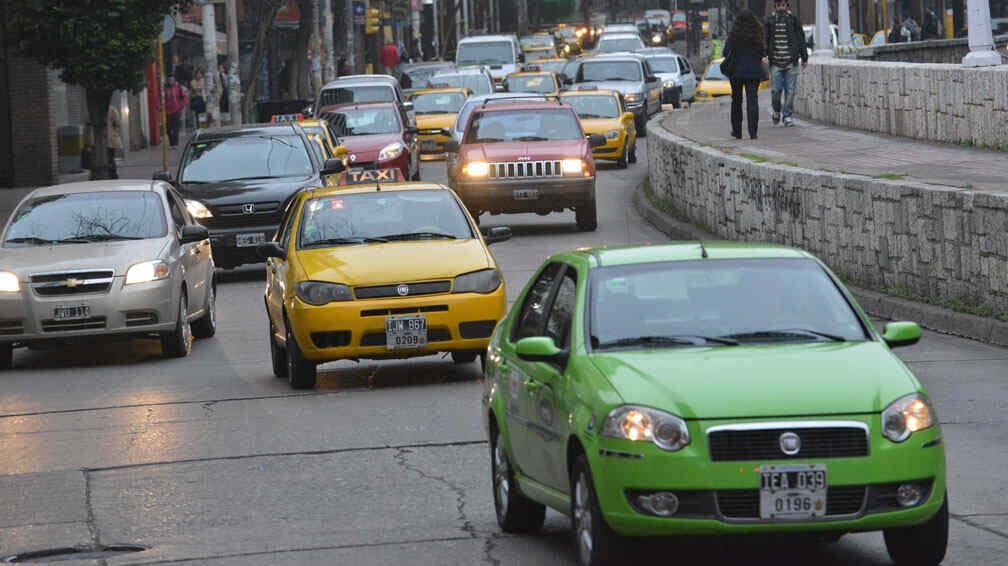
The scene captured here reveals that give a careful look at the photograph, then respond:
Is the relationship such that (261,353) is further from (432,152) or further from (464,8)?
(464,8)

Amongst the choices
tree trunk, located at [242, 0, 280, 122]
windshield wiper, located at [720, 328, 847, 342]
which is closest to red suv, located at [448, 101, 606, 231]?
windshield wiper, located at [720, 328, 847, 342]

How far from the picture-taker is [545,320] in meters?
8.80

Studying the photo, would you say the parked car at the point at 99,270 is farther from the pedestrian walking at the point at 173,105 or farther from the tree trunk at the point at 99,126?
the pedestrian walking at the point at 173,105

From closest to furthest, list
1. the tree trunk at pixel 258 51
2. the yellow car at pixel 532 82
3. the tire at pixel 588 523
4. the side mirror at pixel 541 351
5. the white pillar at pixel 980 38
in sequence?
the tire at pixel 588 523 → the side mirror at pixel 541 351 → the white pillar at pixel 980 38 → the yellow car at pixel 532 82 → the tree trunk at pixel 258 51

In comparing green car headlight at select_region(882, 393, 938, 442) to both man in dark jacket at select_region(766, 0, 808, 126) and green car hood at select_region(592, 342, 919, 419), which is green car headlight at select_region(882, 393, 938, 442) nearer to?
green car hood at select_region(592, 342, 919, 419)

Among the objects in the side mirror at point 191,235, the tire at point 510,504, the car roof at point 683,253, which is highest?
the car roof at point 683,253

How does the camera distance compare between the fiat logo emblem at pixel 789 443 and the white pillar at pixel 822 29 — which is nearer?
the fiat logo emblem at pixel 789 443

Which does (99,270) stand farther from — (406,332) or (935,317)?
(935,317)

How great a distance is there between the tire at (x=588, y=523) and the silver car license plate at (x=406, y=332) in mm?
6791

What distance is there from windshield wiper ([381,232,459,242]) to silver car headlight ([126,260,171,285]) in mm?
2600

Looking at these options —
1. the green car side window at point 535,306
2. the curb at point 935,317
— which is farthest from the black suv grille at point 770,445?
the curb at point 935,317

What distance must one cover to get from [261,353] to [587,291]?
9.91 metres

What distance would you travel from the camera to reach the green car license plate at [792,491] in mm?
7246

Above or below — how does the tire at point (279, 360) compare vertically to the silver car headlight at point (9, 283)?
below
